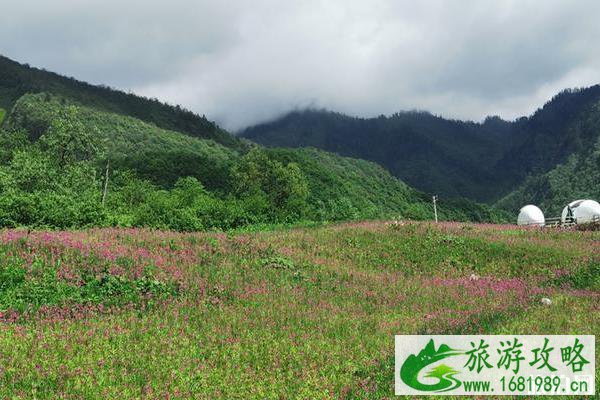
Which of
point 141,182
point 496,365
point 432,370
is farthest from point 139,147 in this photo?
point 496,365

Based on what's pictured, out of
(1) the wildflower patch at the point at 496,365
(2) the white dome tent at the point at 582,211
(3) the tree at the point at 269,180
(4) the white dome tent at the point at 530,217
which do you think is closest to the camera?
(1) the wildflower patch at the point at 496,365

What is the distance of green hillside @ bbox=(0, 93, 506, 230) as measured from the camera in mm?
30672

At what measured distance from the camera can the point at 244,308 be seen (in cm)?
Answer: 1241

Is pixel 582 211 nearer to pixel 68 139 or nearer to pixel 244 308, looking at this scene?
pixel 244 308

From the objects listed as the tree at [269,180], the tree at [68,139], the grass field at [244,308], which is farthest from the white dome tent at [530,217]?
the tree at [68,139]

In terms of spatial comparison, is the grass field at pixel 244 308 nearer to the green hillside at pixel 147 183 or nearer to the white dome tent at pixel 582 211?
the green hillside at pixel 147 183

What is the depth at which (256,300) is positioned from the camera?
13227 millimetres

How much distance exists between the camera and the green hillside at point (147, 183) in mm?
30672

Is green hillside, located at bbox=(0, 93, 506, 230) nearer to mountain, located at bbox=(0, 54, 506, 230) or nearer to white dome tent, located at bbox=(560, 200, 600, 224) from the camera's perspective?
mountain, located at bbox=(0, 54, 506, 230)

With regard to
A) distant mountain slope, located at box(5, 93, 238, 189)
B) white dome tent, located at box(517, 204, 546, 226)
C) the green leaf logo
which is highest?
distant mountain slope, located at box(5, 93, 238, 189)

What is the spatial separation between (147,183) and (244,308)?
294ft

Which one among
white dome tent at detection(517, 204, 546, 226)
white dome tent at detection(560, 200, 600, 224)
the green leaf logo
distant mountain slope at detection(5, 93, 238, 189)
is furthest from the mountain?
white dome tent at detection(560, 200, 600, 224)

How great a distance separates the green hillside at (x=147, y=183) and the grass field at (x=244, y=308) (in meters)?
13.0

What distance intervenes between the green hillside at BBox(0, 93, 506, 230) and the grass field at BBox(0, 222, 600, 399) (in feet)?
42.7
